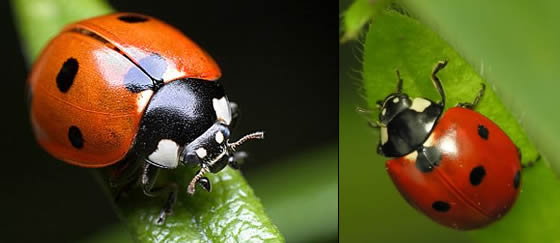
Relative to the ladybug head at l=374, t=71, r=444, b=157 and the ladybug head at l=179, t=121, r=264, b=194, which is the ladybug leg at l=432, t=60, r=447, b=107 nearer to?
the ladybug head at l=374, t=71, r=444, b=157

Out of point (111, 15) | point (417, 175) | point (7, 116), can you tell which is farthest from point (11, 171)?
point (417, 175)

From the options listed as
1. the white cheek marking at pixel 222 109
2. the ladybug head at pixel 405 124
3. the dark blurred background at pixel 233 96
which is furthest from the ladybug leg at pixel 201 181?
the dark blurred background at pixel 233 96

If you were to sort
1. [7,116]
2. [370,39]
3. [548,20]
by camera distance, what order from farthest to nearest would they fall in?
[7,116], [548,20], [370,39]

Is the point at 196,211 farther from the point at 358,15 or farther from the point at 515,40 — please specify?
the point at 515,40

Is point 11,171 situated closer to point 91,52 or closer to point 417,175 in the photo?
point 91,52

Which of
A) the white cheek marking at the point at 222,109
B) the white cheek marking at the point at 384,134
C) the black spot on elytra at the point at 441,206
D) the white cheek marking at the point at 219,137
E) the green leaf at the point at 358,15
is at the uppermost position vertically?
the green leaf at the point at 358,15

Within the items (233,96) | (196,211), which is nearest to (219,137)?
(196,211)

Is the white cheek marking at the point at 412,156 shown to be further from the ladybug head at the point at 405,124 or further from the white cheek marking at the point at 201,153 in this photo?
the white cheek marking at the point at 201,153
